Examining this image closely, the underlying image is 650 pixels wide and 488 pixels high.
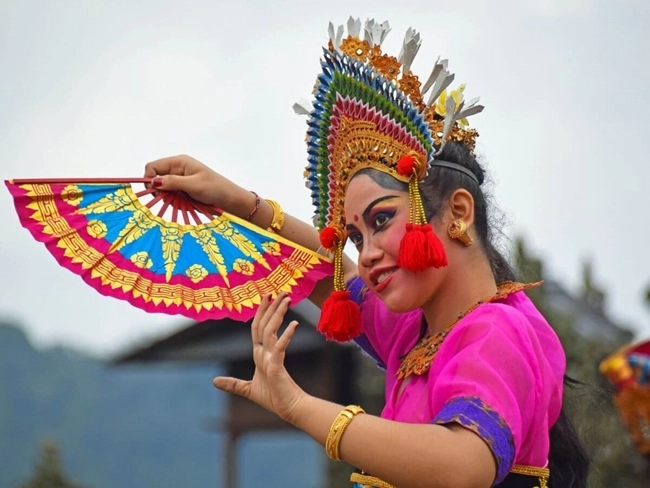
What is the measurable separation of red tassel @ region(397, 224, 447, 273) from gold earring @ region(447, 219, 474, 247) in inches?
4.5

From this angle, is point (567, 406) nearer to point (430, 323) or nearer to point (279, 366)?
point (430, 323)

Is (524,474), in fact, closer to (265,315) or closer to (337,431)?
(337,431)

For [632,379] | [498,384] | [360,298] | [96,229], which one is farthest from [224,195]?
[632,379]

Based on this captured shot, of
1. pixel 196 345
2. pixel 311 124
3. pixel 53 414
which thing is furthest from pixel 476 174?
pixel 53 414

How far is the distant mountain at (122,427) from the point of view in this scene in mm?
34406

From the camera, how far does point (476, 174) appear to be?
3.49 meters

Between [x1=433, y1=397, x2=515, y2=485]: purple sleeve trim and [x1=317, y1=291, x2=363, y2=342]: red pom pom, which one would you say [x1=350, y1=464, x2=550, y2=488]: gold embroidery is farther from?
[x1=317, y1=291, x2=363, y2=342]: red pom pom

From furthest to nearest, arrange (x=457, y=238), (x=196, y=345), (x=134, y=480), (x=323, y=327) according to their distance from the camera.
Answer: (x=134, y=480) → (x=196, y=345) → (x=323, y=327) → (x=457, y=238)

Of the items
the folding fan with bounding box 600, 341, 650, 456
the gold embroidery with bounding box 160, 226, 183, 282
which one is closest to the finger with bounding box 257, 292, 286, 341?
the gold embroidery with bounding box 160, 226, 183, 282

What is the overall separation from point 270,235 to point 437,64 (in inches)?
32.5

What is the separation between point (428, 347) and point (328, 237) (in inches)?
17.4

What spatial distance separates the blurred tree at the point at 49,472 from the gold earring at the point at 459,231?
954cm

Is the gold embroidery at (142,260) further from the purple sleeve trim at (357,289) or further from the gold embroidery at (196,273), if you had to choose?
the purple sleeve trim at (357,289)

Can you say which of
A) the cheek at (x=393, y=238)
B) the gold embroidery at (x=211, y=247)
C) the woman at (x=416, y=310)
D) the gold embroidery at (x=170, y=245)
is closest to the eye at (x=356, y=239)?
the woman at (x=416, y=310)
